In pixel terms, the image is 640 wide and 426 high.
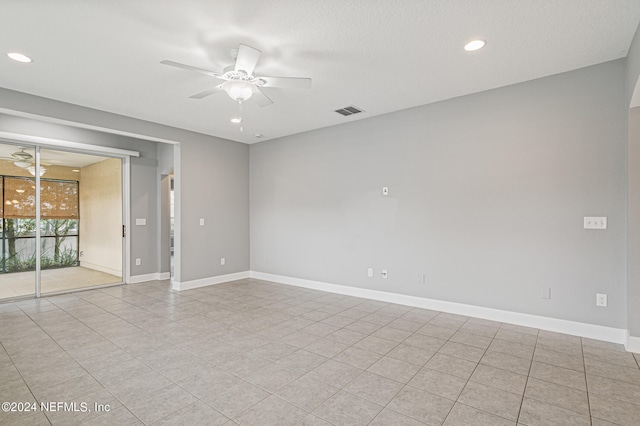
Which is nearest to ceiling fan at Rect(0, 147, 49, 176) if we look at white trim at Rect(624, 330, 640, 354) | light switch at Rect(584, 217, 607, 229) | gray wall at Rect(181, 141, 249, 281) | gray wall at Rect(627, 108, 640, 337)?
gray wall at Rect(181, 141, 249, 281)

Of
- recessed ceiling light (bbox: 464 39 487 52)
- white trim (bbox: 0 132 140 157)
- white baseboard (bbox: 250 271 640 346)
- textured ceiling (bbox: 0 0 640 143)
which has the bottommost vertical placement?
white baseboard (bbox: 250 271 640 346)

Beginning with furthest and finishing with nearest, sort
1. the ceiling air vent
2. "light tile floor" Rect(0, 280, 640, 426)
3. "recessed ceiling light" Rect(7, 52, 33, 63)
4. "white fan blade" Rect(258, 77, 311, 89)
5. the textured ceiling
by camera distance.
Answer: the ceiling air vent, "recessed ceiling light" Rect(7, 52, 33, 63), "white fan blade" Rect(258, 77, 311, 89), the textured ceiling, "light tile floor" Rect(0, 280, 640, 426)

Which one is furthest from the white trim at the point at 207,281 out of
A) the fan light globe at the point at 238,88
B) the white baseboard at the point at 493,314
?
the fan light globe at the point at 238,88

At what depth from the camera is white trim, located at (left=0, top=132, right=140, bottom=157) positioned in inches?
186

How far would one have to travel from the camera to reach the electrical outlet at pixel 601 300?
126 inches

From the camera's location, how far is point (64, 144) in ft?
17.2

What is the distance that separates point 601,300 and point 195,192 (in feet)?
19.6

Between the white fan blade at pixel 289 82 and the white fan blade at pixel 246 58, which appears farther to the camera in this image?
the white fan blade at pixel 289 82

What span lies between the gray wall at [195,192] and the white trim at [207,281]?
0.08m

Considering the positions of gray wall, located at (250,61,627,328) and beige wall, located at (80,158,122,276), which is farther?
beige wall, located at (80,158,122,276)

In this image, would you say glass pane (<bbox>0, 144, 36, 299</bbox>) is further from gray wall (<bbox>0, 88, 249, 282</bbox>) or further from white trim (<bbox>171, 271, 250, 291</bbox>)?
white trim (<bbox>171, 271, 250, 291</bbox>)

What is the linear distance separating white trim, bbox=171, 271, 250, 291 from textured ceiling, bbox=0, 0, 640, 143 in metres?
3.11

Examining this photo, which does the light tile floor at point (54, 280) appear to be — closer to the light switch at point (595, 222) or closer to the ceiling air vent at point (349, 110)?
the ceiling air vent at point (349, 110)

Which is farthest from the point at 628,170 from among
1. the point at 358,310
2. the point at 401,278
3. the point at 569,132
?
the point at 358,310
